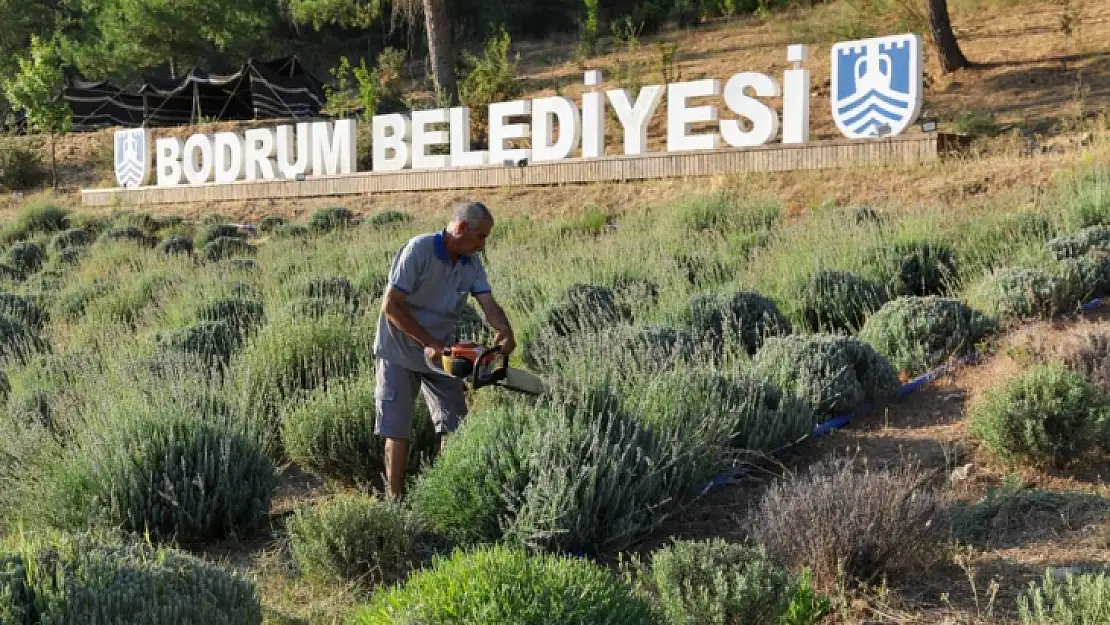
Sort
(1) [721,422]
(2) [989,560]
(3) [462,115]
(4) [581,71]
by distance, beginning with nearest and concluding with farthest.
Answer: (2) [989,560]
(1) [721,422]
(3) [462,115]
(4) [581,71]

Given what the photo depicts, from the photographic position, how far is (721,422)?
461cm

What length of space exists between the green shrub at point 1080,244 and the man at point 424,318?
5010 mm

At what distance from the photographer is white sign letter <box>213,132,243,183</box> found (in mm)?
24172

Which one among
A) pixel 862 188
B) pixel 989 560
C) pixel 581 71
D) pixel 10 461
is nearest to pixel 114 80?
pixel 581 71

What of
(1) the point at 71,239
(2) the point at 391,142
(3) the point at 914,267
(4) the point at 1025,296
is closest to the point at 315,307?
(3) the point at 914,267

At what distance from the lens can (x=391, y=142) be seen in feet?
71.2

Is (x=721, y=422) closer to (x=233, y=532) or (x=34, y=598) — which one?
(x=233, y=532)

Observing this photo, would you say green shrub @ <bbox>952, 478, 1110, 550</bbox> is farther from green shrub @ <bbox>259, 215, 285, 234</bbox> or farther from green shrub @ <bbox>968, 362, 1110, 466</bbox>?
green shrub @ <bbox>259, 215, 285, 234</bbox>

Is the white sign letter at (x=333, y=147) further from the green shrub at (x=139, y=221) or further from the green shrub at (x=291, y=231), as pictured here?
the green shrub at (x=291, y=231)

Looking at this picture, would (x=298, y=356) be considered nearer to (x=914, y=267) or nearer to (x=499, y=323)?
(x=499, y=323)

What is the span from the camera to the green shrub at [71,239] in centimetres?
1916

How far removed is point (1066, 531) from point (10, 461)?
15.0 feet

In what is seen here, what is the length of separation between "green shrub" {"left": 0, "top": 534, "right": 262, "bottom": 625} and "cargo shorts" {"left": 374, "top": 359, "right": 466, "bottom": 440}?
1.61m

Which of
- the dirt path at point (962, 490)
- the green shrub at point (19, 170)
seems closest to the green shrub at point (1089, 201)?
the dirt path at point (962, 490)
